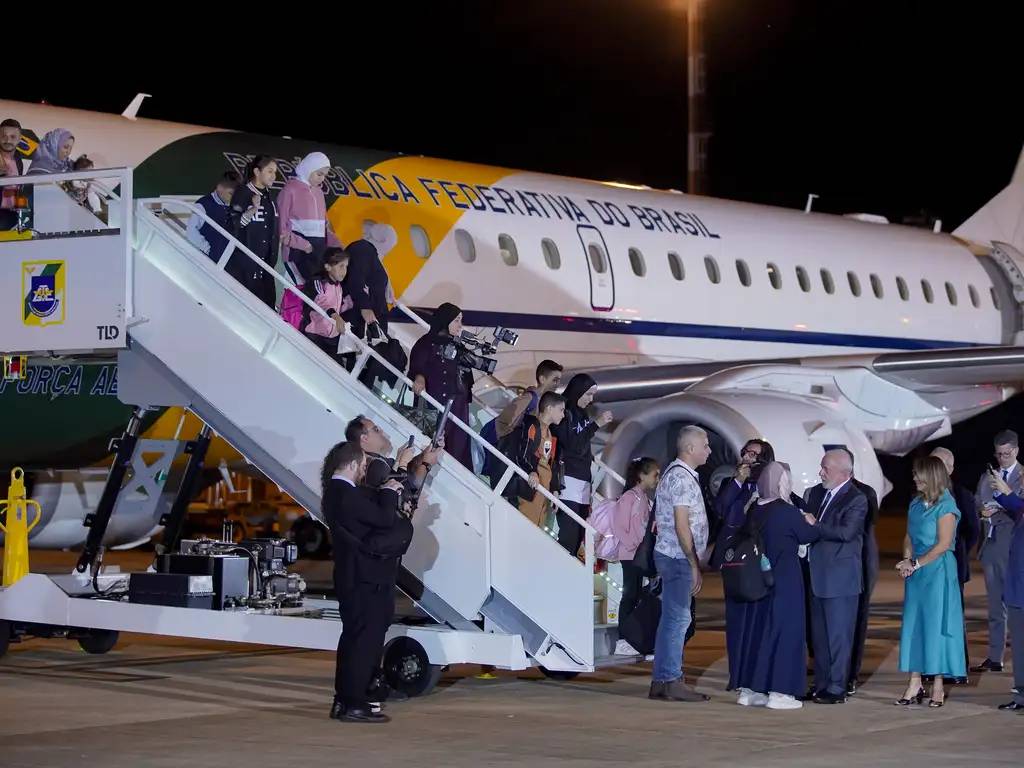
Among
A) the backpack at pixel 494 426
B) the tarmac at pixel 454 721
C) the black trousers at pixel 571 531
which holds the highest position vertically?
the backpack at pixel 494 426

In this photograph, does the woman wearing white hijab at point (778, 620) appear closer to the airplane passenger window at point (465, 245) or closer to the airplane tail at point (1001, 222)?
the airplane passenger window at point (465, 245)

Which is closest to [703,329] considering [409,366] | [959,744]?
[409,366]

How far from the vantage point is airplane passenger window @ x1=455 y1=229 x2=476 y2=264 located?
1533 centimetres

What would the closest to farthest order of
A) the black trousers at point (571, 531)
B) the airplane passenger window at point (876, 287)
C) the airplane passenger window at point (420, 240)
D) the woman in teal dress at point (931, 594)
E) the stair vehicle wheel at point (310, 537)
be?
the woman in teal dress at point (931, 594) < the black trousers at point (571, 531) < the airplane passenger window at point (420, 240) < the airplane passenger window at point (876, 287) < the stair vehicle wheel at point (310, 537)

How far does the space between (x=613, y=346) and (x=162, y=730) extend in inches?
349

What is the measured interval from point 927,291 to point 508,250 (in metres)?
7.24

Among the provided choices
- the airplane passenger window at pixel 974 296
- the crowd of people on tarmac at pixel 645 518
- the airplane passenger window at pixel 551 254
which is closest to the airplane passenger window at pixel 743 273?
the airplane passenger window at pixel 551 254

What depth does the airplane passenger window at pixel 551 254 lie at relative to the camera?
52.5ft

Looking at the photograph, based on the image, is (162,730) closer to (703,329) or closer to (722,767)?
(722,767)

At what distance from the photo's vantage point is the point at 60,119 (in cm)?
1323

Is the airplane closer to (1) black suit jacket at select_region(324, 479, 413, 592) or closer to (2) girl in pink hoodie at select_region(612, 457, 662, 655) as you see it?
(2) girl in pink hoodie at select_region(612, 457, 662, 655)

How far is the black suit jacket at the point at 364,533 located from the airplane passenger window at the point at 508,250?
7.50 m

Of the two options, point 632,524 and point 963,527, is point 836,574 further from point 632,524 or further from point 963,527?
point 963,527

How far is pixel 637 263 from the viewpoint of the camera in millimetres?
16953
